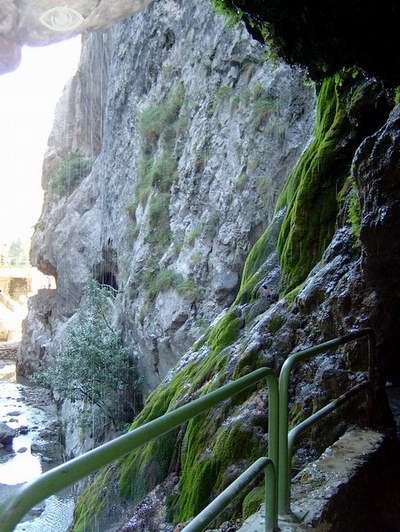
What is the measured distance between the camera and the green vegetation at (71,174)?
30.3 meters

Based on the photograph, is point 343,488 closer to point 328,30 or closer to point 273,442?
point 273,442

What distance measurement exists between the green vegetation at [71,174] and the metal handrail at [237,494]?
2917 centimetres

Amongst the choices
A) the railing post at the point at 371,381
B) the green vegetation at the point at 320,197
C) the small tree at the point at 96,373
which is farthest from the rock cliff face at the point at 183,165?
the railing post at the point at 371,381

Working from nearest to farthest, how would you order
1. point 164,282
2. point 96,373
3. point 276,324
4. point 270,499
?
point 270,499, point 276,324, point 164,282, point 96,373

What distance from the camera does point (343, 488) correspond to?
299 centimetres

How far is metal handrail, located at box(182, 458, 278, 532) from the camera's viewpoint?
5.80 ft

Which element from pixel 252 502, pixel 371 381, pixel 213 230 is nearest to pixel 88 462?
pixel 252 502

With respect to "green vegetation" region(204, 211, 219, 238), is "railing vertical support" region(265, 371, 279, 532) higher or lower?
lower

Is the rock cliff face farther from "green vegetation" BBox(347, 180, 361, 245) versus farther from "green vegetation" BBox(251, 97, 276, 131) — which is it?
"green vegetation" BBox(347, 180, 361, 245)

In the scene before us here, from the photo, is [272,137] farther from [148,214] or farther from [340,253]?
[340,253]

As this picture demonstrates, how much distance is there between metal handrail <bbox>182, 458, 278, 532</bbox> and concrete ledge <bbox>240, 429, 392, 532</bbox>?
0.13m

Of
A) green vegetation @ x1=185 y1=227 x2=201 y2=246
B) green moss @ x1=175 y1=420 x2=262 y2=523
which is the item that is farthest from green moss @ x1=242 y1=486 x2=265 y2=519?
green vegetation @ x1=185 y1=227 x2=201 y2=246

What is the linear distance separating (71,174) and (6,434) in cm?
1562

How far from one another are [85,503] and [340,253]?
528 centimetres
